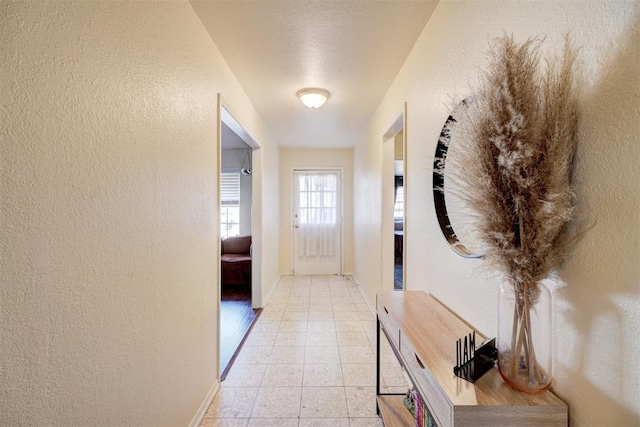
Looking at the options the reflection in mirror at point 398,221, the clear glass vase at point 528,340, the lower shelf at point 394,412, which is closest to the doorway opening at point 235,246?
the lower shelf at point 394,412

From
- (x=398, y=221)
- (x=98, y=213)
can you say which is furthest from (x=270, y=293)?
(x=398, y=221)

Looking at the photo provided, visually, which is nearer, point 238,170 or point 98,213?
point 98,213

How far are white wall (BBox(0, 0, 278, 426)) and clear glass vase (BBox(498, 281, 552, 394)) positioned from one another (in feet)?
4.09

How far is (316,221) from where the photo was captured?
544 centimetres

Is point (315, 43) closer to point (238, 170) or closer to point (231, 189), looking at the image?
point (238, 170)

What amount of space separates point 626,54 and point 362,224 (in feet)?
12.2

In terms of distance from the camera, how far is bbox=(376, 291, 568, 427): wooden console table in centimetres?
73

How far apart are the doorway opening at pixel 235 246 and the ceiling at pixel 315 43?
46cm

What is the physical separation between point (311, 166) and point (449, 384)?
481 centimetres

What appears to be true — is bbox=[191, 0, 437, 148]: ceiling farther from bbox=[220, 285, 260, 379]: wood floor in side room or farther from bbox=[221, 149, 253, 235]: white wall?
bbox=[221, 149, 253, 235]: white wall

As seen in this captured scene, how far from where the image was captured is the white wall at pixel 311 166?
5.40 m

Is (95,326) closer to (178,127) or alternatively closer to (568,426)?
(178,127)

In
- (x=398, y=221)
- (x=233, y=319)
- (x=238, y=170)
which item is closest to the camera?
(x=233, y=319)

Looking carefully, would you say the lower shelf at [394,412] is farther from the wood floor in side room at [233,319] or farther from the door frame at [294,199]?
the door frame at [294,199]
